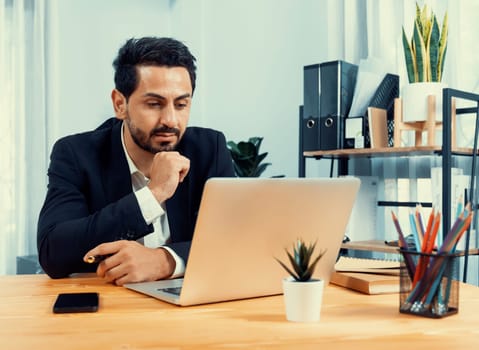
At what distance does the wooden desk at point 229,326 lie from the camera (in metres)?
0.80

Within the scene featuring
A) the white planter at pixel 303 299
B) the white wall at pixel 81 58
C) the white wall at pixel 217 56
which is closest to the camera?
the white planter at pixel 303 299

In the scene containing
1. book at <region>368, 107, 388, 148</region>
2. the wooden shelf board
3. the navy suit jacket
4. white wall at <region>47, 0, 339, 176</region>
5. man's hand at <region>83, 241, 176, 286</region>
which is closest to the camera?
man's hand at <region>83, 241, 176, 286</region>

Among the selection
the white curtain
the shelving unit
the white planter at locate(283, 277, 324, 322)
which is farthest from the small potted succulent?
the white curtain

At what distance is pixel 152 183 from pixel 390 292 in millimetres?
651

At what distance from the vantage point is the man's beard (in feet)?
5.65

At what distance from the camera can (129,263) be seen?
127 centimetres

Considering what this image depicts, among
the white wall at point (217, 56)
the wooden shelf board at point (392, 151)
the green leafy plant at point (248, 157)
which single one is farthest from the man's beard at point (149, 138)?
the white wall at point (217, 56)

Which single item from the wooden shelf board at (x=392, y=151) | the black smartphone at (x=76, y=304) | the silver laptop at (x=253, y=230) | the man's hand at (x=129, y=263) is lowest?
the black smartphone at (x=76, y=304)

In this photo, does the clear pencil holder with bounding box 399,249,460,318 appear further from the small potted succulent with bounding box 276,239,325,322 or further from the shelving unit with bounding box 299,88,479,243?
the shelving unit with bounding box 299,88,479,243

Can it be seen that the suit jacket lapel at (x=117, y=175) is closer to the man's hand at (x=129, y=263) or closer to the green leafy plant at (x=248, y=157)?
the man's hand at (x=129, y=263)

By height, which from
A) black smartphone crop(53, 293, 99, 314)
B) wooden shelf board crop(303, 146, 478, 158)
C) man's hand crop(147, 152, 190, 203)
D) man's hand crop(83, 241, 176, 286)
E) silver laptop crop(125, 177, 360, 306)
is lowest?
black smartphone crop(53, 293, 99, 314)

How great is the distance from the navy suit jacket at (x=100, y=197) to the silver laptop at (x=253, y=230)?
1.04ft

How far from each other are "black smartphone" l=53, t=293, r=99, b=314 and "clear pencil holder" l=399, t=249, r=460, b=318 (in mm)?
505

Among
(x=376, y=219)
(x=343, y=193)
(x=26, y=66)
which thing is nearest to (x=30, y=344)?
(x=343, y=193)
